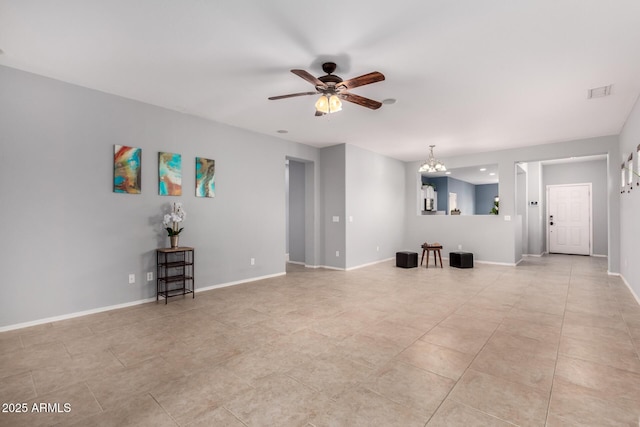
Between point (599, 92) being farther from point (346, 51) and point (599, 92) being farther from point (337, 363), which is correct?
point (337, 363)

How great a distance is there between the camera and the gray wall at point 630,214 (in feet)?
14.3

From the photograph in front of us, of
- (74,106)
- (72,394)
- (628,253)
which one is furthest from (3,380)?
(628,253)

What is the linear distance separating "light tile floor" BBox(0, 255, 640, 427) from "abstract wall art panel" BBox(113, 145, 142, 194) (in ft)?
5.44

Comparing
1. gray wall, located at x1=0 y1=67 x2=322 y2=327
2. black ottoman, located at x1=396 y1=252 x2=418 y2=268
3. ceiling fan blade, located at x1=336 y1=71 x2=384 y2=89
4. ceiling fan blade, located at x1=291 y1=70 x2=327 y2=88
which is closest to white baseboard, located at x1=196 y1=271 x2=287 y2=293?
gray wall, located at x1=0 y1=67 x2=322 y2=327

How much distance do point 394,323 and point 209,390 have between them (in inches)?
83.2

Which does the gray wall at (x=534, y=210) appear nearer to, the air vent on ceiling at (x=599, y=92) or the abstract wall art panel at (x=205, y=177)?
the air vent on ceiling at (x=599, y=92)

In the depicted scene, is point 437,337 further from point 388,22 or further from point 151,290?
point 151,290

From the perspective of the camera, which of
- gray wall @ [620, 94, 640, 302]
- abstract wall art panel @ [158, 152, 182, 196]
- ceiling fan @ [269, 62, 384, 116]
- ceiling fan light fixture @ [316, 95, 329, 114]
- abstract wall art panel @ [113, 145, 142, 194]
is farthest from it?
abstract wall art panel @ [158, 152, 182, 196]

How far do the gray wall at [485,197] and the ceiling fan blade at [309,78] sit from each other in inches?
512

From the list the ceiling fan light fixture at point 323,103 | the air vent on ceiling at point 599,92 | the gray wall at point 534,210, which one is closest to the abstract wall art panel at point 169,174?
the ceiling fan light fixture at point 323,103

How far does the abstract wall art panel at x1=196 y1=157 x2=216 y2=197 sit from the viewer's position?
16.8 feet

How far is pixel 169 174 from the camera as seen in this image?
15.6 feet

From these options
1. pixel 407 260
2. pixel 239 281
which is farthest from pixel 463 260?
pixel 239 281

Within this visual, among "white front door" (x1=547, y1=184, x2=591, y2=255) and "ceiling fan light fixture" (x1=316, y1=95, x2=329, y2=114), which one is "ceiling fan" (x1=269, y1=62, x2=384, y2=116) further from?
"white front door" (x1=547, y1=184, x2=591, y2=255)
